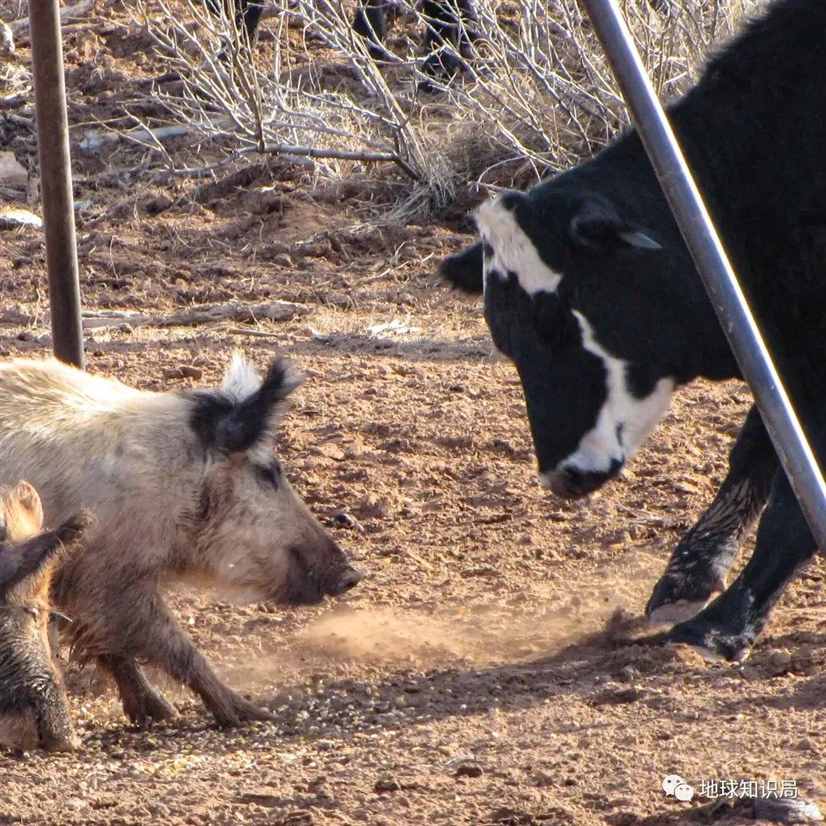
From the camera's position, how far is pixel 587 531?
6.96 m

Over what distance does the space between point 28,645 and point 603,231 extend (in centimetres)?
222

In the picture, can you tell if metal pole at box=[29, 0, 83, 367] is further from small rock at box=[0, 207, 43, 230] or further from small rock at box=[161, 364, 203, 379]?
small rock at box=[0, 207, 43, 230]

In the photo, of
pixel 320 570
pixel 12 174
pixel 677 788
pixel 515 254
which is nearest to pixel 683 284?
pixel 515 254

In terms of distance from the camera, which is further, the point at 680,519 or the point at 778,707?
the point at 680,519

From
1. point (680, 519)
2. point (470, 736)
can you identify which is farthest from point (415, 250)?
point (470, 736)

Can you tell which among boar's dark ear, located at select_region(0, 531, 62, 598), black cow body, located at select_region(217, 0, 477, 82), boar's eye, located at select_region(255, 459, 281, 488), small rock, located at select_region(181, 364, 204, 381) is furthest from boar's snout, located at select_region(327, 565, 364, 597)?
black cow body, located at select_region(217, 0, 477, 82)

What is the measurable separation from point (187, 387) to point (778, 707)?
13.8 ft

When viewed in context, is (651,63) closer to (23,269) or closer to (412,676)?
(23,269)

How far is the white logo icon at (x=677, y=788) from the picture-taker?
13.1 feet

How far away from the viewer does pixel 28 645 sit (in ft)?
15.9

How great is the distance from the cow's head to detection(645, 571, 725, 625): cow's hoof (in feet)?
1.94

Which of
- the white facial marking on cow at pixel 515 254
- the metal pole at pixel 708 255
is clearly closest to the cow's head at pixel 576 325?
the white facial marking on cow at pixel 515 254

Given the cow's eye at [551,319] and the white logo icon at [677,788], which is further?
the cow's eye at [551,319]

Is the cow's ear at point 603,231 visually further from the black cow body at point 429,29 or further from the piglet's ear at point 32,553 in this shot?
the black cow body at point 429,29
